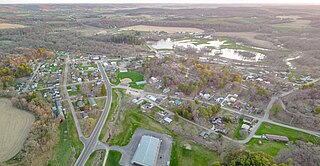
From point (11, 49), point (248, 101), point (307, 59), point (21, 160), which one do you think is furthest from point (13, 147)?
point (307, 59)

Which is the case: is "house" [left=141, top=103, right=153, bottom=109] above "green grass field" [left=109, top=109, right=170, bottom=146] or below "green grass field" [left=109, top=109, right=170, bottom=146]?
above

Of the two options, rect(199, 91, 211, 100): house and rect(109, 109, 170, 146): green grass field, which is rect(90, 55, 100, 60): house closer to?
rect(109, 109, 170, 146): green grass field

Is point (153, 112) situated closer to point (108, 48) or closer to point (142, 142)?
point (142, 142)

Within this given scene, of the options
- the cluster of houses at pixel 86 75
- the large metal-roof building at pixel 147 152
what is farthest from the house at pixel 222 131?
the cluster of houses at pixel 86 75

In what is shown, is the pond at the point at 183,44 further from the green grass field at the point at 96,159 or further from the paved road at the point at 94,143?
the green grass field at the point at 96,159

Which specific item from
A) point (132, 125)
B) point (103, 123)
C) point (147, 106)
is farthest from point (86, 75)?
point (132, 125)

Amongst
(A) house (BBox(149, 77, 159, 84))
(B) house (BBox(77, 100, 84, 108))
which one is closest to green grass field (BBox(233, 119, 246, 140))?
(A) house (BBox(149, 77, 159, 84))

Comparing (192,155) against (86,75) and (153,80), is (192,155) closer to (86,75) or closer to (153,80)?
(153,80)
